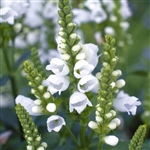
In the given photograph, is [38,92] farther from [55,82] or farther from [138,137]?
[138,137]

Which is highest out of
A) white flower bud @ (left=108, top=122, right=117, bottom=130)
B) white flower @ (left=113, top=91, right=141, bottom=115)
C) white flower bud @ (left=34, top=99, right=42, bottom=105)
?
white flower bud @ (left=34, top=99, right=42, bottom=105)

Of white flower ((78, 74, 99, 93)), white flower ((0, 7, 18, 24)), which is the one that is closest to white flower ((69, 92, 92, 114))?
white flower ((78, 74, 99, 93))

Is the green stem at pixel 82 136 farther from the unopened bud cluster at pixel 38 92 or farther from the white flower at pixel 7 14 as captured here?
the white flower at pixel 7 14

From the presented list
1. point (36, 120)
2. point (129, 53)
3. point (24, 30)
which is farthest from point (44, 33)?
point (129, 53)

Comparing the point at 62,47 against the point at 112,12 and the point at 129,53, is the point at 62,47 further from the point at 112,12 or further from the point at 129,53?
the point at 129,53

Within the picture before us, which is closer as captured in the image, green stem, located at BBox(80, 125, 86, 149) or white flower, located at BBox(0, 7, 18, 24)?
green stem, located at BBox(80, 125, 86, 149)

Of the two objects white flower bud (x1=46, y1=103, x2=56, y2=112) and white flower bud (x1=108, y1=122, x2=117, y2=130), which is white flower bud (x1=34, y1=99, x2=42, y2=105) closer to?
white flower bud (x1=46, y1=103, x2=56, y2=112)

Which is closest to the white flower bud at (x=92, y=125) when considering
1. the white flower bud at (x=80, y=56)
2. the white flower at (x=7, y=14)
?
the white flower bud at (x=80, y=56)
